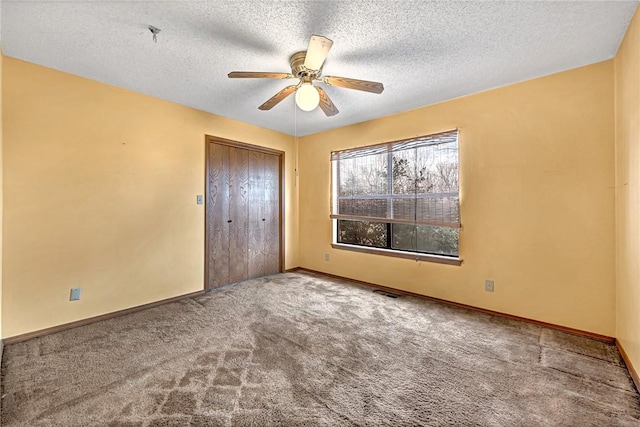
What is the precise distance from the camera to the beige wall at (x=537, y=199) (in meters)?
2.38

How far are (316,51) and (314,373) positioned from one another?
2.27 meters

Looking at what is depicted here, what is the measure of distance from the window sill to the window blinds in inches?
16.6

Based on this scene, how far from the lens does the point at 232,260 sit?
404cm

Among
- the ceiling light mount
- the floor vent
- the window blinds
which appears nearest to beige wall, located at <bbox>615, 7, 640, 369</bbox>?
the window blinds

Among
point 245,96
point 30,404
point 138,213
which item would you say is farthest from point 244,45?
point 30,404

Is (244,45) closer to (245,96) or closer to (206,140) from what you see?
(245,96)

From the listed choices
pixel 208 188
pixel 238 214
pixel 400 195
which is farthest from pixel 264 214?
pixel 400 195

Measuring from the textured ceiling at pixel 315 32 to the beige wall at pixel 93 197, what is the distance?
31 cm

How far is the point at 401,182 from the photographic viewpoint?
3682 mm

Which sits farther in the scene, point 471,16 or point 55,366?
point 55,366

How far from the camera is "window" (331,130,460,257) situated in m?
3.28

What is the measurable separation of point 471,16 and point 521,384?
249 centimetres

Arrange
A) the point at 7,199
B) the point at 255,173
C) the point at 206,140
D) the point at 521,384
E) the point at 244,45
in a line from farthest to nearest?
the point at 255,173, the point at 206,140, the point at 7,199, the point at 244,45, the point at 521,384

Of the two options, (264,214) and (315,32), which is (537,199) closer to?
(315,32)
